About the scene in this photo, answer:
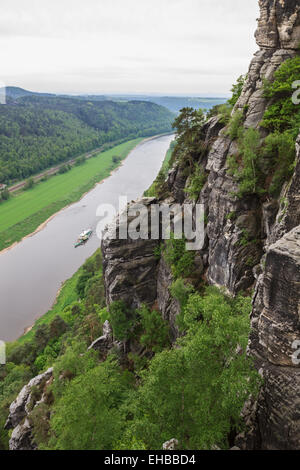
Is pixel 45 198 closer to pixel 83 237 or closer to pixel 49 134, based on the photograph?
pixel 83 237

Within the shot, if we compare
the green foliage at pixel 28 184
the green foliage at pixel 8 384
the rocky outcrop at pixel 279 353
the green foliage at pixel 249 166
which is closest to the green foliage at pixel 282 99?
the green foliage at pixel 249 166

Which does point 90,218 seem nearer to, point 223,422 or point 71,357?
point 71,357

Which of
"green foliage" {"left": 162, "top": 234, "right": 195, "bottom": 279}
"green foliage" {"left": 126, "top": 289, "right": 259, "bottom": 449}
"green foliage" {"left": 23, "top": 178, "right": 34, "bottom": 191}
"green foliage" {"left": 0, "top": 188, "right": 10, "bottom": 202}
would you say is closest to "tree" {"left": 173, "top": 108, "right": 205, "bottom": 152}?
"green foliage" {"left": 162, "top": 234, "right": 195, "bottom": 279}

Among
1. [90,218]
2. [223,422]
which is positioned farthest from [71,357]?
[90,218]

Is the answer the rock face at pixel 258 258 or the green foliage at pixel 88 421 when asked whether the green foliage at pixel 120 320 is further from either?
the green foliage at pixel 88 421

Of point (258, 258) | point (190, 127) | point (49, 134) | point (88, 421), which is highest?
point (49, 134)

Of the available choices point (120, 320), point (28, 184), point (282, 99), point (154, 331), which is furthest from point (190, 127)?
point (28, 184)
